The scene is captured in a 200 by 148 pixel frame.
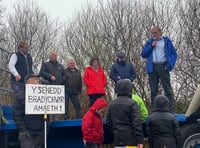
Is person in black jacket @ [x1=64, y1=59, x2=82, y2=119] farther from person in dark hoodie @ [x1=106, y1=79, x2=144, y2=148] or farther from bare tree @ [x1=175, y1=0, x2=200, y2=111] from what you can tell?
bare tree @ [x1=175, y1=0, x2=200, y2=111]

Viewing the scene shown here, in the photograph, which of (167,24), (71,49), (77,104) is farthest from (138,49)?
(77,104)

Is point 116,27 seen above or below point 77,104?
above

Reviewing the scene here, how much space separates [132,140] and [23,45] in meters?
3.83

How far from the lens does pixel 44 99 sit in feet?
34.1

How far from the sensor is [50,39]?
3919 centimetres

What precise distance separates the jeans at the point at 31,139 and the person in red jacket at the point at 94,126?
92 centimetres

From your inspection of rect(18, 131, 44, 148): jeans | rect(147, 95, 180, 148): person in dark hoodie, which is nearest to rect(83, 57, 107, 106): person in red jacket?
rect(18, 131, 44, 148): jeans

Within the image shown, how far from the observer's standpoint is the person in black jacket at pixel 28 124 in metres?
9.98

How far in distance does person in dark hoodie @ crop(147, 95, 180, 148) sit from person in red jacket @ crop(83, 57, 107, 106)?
7.65 feet

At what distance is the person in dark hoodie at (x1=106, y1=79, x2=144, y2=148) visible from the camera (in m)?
8.75

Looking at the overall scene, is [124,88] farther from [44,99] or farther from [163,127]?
[44,99]

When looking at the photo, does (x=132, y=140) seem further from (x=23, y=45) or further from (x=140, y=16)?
(x=140, y=16)

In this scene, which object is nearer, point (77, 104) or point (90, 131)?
point (90, 131)

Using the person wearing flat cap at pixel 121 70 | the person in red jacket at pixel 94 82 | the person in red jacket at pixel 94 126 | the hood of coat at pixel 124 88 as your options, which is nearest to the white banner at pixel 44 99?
the person in red jacket at pixel 94 126
